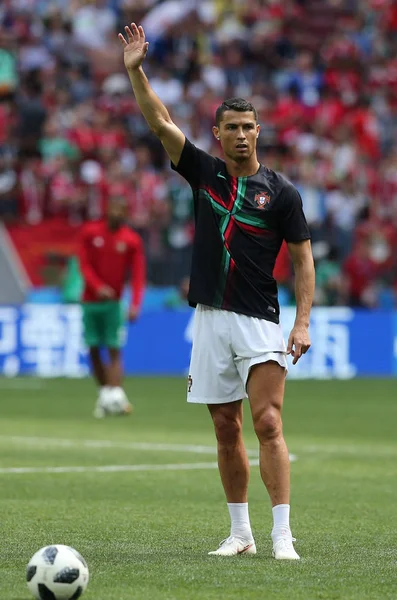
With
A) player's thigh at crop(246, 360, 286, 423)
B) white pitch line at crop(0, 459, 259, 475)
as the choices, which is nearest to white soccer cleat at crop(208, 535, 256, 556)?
player's thigh at crop(246, 360, 286, 423)

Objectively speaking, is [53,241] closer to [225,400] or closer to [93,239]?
[93,239]

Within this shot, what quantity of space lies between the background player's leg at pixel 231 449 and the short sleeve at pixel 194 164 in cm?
124

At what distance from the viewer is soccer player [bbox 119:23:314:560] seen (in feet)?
23.3

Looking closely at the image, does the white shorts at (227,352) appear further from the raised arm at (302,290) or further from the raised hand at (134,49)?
the raised hand at (134,49)

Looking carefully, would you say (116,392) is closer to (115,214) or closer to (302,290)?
(115,214)

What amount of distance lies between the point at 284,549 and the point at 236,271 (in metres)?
1.50

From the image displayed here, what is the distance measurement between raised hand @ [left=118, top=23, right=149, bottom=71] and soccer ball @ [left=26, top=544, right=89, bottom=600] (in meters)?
2.77

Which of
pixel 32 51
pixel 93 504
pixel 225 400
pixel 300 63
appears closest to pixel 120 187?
pixel 32 51

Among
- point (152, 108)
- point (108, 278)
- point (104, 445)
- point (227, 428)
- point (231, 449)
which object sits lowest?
point (104, 445)

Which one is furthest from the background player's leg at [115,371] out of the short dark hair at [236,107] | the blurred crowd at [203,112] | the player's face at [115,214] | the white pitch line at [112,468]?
the short dark hair at [236,107]

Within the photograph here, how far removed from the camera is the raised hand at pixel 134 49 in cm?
711

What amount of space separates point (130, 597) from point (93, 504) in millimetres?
3215

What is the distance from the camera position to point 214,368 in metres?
7.20

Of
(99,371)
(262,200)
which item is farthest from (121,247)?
(262,200)
